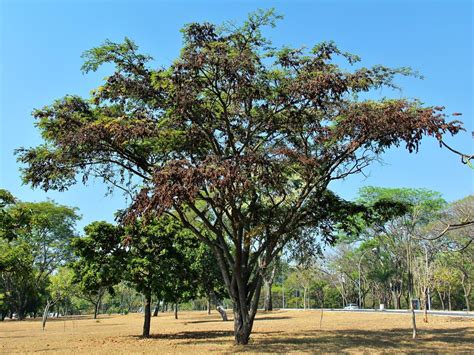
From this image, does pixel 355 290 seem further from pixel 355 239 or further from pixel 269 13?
pixel 269 13

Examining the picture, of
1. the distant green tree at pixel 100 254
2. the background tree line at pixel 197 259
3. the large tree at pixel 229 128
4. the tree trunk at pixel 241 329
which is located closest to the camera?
the large tree at pixel 229 128

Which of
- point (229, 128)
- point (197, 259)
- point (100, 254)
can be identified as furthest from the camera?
point (197, 259)

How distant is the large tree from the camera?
1227cm

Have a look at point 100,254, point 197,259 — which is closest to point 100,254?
point 100,254

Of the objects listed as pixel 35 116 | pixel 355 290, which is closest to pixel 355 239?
pixel 355 290

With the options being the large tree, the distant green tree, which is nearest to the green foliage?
the distant green tree

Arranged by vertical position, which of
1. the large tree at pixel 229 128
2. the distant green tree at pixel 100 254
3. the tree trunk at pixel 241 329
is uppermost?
the large tree at pixel 229 128

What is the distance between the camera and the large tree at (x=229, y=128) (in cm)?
1227

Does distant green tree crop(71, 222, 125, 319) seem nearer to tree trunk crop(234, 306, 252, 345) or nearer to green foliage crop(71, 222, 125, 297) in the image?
green foliage crop(71, 222, 125, 297)

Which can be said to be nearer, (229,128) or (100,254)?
(229,128)

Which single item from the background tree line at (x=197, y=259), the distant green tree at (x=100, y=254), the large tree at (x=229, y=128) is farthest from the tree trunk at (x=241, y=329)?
the distant green tree at (x=100, y=254)

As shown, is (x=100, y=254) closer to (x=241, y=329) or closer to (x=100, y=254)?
(x=100, y=254)

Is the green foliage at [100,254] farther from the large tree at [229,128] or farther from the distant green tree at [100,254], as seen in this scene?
the large tree at [229,128]

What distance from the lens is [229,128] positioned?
1587 cm
